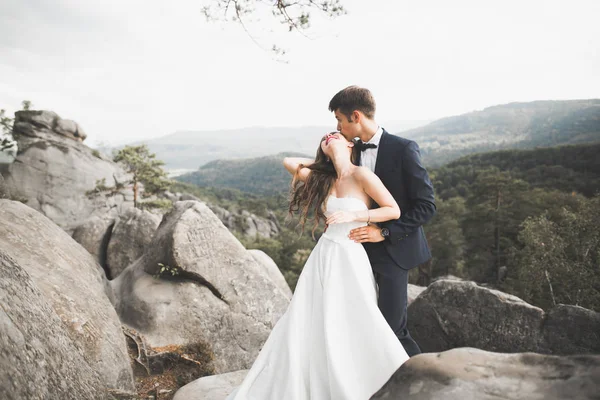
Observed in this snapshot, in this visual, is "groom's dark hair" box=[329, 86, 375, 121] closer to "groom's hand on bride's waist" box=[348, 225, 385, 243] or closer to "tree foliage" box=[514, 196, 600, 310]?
"groom's hand on bride's waist" box=[348, 225, 385, 243]

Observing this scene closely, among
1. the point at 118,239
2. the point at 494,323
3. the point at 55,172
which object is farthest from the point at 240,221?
the point at 494,323

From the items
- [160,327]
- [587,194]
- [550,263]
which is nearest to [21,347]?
[160,327]

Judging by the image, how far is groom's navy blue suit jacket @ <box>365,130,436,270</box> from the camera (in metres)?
3.25

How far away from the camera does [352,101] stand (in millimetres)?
3256

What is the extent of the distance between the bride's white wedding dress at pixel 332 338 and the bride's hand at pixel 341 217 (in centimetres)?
16

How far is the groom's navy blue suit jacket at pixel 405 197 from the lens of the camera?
3246 mm

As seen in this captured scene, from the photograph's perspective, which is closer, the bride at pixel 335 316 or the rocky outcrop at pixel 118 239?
the bride at pixel 335 316

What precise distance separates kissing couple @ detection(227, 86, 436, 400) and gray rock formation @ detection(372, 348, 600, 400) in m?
1.19

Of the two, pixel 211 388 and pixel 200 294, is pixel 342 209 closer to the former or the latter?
pixel 211 388

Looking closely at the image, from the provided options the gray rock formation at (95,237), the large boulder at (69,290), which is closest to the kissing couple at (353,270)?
the large boulder at (69,290)

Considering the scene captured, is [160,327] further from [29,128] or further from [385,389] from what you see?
[29,128]

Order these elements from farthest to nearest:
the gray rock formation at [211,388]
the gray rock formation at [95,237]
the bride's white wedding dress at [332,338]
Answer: the gray rock formation at [95,237] → the gray rock formation at [211,388] → the bride's white wedding dress at [332,338]

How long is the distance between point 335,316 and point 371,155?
5.36 ft

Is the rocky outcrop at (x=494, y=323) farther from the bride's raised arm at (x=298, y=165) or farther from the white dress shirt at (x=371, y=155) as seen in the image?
the bride's raised arm at (x=298, y=165)
